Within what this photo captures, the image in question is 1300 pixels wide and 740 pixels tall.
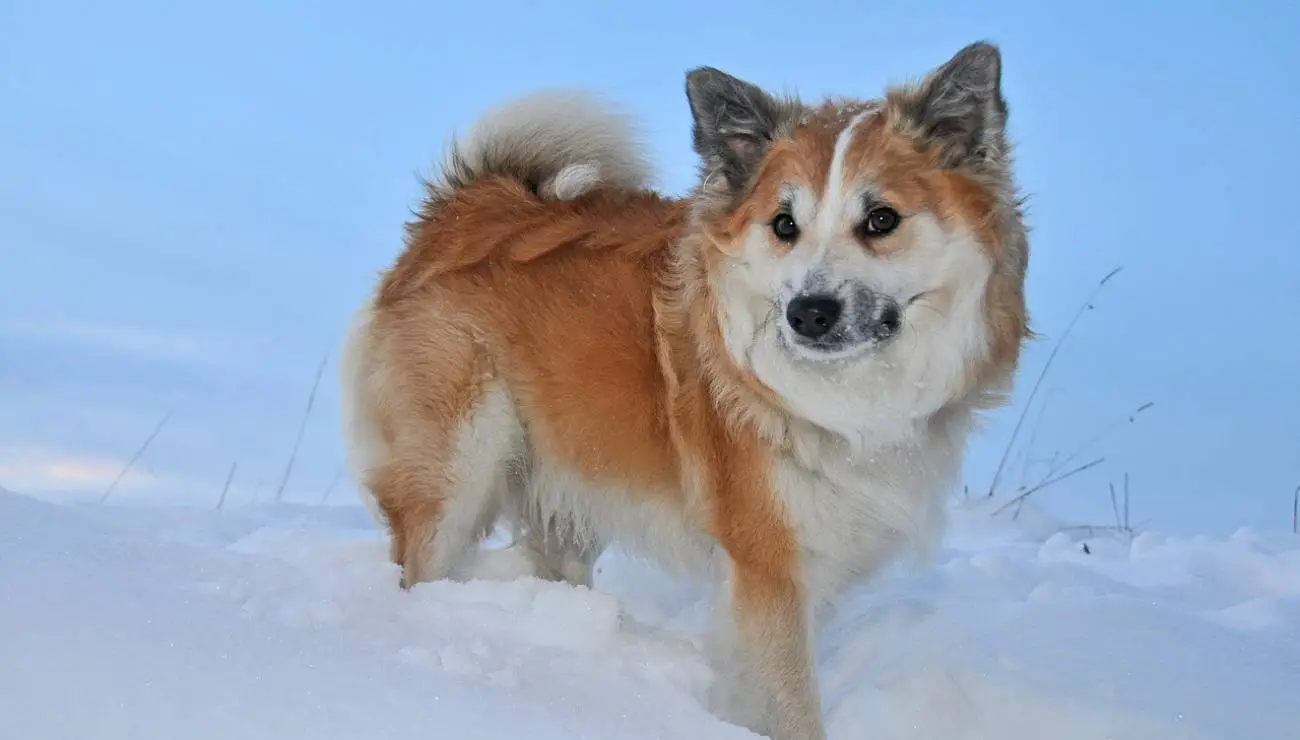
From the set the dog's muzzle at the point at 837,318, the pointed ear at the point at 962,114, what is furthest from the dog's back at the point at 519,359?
the pointed ear at the point at 962,114

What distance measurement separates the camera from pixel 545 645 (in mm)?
2268

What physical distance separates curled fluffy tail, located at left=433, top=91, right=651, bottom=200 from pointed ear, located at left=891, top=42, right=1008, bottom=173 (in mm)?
1113

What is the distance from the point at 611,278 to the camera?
9.95ft

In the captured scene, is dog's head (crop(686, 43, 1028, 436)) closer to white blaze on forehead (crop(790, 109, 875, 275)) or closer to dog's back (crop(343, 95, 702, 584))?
white blaze on forehead (crop(790, 109, 875, 275))

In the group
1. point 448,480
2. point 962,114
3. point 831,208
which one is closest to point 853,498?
point 831,208

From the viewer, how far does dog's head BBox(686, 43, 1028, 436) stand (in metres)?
2.44

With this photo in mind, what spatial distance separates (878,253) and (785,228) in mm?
240

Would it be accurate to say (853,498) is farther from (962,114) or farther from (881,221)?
(962,114)

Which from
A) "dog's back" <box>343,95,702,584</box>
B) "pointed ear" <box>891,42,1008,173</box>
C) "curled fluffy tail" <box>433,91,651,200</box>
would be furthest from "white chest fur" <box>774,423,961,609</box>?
"curled fluffy tail" <box>433,91,651,200</box>

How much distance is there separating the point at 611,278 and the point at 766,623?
1077mm

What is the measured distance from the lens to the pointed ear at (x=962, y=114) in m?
2.62

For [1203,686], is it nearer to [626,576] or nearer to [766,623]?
[766,623]

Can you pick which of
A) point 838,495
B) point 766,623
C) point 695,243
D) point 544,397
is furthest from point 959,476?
point 544,397

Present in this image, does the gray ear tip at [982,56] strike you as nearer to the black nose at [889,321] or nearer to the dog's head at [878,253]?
the dog's head at [878,253]
